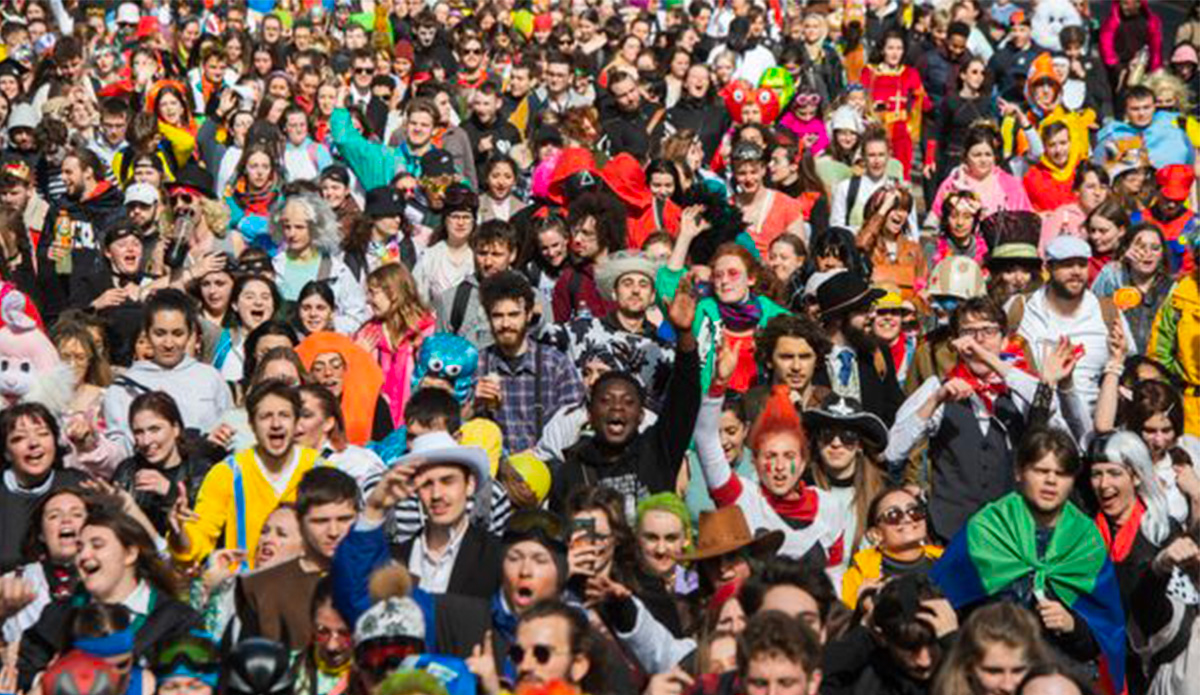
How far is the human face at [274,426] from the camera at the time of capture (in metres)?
8.89

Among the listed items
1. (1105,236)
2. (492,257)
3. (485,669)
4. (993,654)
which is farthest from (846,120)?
(485,669)

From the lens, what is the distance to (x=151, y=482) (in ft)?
29.9

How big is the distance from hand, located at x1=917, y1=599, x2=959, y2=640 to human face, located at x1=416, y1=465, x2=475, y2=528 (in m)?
1.59

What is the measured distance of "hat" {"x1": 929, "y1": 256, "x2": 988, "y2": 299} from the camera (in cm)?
1210

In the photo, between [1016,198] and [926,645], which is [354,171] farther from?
[926,645]

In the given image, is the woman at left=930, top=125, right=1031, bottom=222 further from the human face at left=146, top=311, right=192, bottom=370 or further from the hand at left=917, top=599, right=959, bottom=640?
the hand at left=917, top=599, right=959, bottom=640

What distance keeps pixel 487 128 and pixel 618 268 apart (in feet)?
17.7

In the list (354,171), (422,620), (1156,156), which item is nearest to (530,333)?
(422,620)

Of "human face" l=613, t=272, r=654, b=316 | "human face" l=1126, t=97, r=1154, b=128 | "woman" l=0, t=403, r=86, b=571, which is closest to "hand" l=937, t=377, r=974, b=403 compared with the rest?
"human face" l=613, t=272, r=654, b=316

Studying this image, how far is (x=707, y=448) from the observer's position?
354 inches

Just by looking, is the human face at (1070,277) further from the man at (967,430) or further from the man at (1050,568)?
the man at (1050,568)

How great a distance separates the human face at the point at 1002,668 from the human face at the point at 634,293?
3.99 m

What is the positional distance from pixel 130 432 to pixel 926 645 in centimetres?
378

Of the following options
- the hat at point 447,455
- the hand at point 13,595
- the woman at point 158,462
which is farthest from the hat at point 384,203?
the hand at point 13,595
